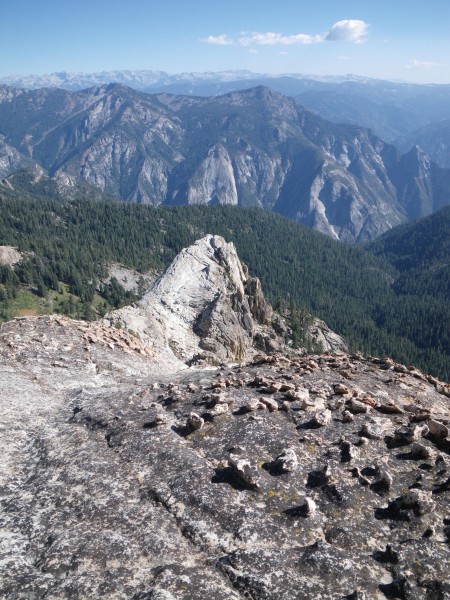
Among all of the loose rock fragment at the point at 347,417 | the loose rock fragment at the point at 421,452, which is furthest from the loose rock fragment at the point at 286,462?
the loose rock fragment at the point at 421,452

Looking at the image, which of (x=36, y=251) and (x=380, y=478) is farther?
(x=36, y=251)

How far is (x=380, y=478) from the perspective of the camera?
17750mm

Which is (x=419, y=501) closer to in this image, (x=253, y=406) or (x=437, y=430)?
(x=437, y=430)

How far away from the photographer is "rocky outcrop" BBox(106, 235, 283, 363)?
2766 inches

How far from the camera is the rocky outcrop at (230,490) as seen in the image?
558 inches

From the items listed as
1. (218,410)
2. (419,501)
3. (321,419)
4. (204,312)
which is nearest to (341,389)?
(321,419)

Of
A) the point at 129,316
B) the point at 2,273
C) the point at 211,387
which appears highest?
the point at 211,387

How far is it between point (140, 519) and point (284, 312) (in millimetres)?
146261

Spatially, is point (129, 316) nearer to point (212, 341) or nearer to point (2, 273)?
point (212, 341)

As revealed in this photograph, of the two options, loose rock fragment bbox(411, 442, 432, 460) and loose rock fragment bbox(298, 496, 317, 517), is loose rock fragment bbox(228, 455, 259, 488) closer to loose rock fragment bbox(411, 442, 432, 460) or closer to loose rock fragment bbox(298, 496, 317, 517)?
loose rock fragment bbox(298, 496, 317, 517)

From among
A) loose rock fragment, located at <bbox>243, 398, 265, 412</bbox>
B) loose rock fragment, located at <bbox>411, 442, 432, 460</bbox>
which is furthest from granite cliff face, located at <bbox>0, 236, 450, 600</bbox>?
loose rock fragment, located at <bbox>243, 398, 265, 412</bbox>

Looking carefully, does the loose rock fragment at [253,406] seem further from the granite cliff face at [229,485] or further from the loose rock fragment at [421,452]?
the loose rock fragment at [421,452]

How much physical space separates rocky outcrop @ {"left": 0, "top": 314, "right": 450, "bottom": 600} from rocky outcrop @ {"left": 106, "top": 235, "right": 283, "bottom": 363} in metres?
33.7

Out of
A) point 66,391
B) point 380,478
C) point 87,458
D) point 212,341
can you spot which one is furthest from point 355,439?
point 212,341
